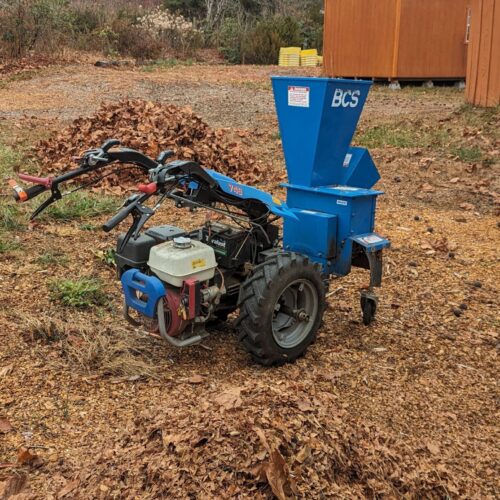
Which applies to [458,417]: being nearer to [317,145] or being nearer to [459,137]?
[317,145]

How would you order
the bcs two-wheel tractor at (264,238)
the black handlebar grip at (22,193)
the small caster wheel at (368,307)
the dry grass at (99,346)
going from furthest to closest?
the small caster wheel at (368,307) → the dry grass at (99,346) → the bcs two-wheel tractor at (264,238) → the black handlebar grip at (22,193)

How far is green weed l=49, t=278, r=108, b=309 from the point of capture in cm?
428

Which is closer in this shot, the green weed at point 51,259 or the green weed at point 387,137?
the green weed at point 51,259

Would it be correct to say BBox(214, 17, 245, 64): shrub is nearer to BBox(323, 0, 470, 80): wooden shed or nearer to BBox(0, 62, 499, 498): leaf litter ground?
BBox(323, 0, 470, 80): wooden shed

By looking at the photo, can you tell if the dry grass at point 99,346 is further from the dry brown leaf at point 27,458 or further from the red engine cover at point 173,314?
the dry brown leaf at point 27,458

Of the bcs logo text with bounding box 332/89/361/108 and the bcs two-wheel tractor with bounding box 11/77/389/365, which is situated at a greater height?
the bcs logo text with bounding box 332/89/361/108

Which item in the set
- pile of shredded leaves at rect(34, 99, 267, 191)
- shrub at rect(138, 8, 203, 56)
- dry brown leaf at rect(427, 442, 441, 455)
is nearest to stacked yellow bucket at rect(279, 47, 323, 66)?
shrub at rect(138, 8, 203, 56)

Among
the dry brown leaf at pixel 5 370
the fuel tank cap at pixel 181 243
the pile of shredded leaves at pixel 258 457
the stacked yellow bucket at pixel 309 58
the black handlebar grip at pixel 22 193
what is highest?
the stacked yellow bucket at pixel 309 58

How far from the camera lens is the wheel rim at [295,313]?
376cm

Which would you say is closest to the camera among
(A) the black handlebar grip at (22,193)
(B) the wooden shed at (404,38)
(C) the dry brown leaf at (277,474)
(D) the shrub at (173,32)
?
(C) the dry brown leaf at (277,474)

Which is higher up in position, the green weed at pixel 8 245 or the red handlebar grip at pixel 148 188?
the red handlebar grip at pixel 148 188

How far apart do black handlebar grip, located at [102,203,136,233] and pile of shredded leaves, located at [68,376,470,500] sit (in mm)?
886

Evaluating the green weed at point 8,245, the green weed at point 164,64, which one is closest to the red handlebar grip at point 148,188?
the green weed at point 8,245

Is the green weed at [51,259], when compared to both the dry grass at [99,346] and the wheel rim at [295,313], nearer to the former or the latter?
the dry grass at [99,346]
